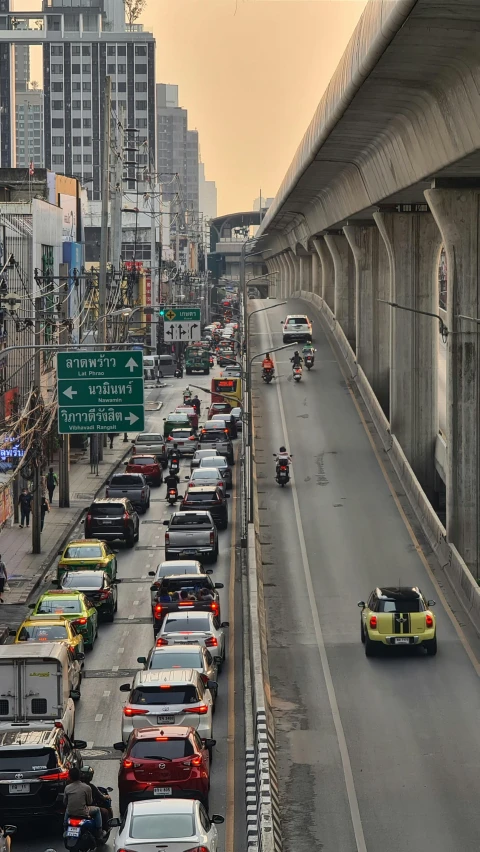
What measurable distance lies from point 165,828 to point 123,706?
9951 millimetres

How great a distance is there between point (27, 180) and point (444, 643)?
5582 cm

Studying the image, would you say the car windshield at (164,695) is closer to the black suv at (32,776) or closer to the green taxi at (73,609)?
the black suv at (32,776)

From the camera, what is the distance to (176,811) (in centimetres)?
1587

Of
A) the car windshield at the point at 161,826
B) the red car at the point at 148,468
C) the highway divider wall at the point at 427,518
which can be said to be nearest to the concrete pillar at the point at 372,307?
the highway divider wall at the point at 427,518

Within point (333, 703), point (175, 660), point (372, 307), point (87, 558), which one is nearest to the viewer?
point (175, 660)

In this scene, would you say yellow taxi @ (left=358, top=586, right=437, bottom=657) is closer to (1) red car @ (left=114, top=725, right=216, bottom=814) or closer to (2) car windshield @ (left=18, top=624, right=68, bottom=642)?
(2) car windshield @ (left=18, top=624, right=68, bottom=642)

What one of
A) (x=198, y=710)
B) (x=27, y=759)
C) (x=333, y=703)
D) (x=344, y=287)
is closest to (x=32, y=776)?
(x=27, y=759)

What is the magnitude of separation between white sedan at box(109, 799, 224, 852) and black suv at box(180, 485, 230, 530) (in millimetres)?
29788

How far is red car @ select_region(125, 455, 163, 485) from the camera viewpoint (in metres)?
58.3

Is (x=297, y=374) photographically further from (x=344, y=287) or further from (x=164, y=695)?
(x=164, y=695)

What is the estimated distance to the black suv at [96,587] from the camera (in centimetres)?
3303

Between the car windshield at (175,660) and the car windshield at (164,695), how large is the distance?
2.39 m

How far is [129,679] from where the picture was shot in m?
28.2

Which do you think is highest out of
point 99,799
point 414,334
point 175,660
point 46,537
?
point 414,334
